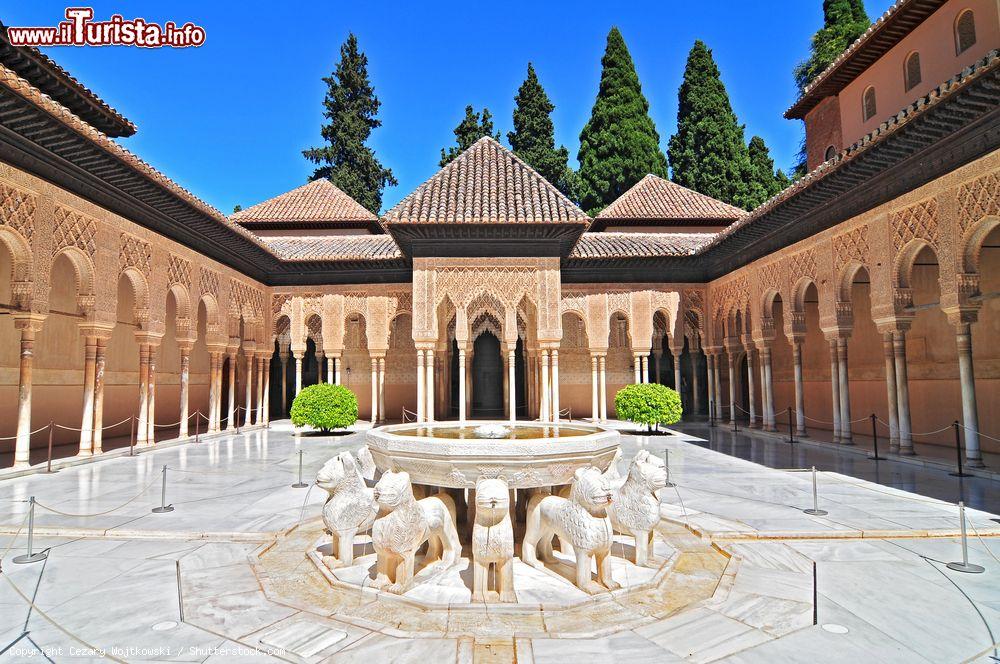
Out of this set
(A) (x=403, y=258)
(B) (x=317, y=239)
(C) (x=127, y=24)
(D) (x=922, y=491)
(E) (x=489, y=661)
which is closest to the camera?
(E) (x=489, y=661)

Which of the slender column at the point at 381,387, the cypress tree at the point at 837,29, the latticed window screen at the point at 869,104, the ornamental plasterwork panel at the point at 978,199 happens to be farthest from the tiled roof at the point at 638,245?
the cypress tree at the point at 837,29

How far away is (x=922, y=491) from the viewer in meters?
7.20

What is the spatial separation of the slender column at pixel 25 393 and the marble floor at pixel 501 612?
283 cm

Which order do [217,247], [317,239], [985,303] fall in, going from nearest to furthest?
[985,303]
[217,247]
[317,239]

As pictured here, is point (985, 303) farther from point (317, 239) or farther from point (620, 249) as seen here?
point (317, 239)

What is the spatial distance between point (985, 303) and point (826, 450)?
418 centimetres

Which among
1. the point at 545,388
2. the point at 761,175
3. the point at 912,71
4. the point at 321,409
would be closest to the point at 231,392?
the point at 321,409

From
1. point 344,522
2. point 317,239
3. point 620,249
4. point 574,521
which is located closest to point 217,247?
point 317,239

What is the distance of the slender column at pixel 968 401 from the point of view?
8.59m

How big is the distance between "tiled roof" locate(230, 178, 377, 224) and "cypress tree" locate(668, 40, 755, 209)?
55.0 ft

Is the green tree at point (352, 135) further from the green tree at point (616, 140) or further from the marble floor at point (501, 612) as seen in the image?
the marble floor at point (501, 612)

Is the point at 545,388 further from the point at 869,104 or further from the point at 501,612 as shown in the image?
the point at 501,612

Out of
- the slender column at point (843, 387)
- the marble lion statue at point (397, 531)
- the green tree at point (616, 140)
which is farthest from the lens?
the green tree at point (616, 140)

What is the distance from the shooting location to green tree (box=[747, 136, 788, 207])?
28.0 metres
